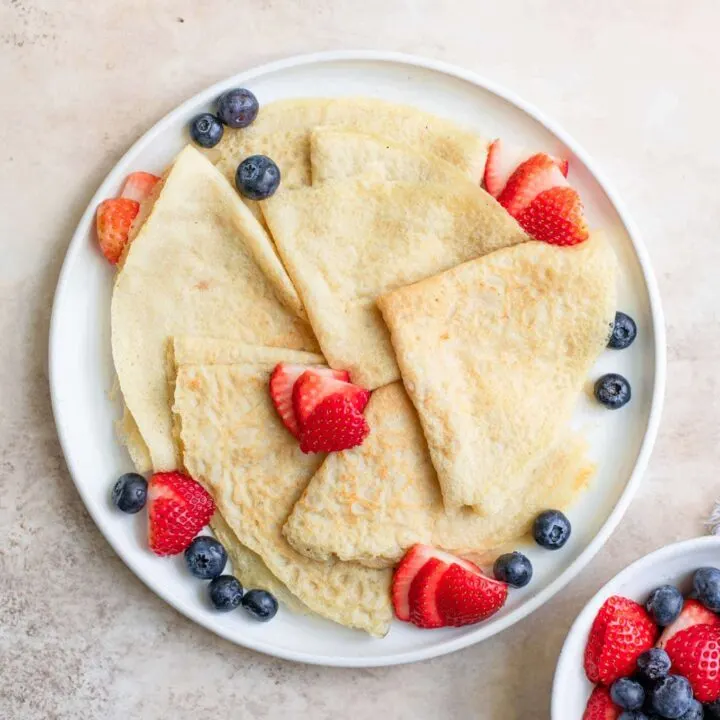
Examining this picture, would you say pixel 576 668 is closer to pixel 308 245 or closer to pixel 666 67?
pixel 308 245

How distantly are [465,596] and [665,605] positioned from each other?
52 centimetres

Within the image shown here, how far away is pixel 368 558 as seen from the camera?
2.81 m

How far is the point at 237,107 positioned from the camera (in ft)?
9.45

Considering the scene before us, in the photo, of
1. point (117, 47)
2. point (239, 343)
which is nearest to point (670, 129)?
point (239, 343)

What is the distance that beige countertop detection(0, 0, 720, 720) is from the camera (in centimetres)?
303

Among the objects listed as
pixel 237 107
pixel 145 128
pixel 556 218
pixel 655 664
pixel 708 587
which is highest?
pixel 556 218

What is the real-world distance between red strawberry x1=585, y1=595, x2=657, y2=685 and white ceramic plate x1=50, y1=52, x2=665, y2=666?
0.22m

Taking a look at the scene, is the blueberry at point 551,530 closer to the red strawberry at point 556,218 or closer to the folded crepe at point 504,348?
the folded crepe at point 504,348

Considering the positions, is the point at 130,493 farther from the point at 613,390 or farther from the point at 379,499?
the point at 613,390

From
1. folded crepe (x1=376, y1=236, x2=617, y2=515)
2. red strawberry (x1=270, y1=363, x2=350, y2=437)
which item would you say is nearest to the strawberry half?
folded crepe (x1=376, y1=236, x2=617, y2=515)

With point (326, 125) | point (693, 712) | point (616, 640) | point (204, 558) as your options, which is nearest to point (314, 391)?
point (204, 558)

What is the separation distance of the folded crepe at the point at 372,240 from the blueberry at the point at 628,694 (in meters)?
0.99

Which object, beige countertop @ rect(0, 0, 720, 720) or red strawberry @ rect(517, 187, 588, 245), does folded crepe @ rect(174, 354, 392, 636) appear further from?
red strawberry @ rect(517, 187, 588, 245)

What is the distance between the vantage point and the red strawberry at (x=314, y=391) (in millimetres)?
2680
